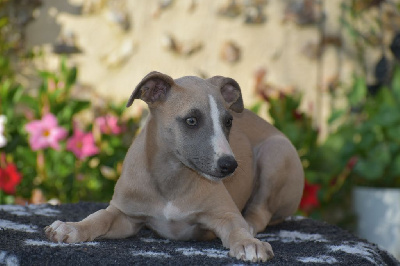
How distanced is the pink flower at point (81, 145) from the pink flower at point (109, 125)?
0.25m

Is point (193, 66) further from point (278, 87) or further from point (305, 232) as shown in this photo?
point (305, 232)

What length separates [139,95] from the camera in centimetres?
224

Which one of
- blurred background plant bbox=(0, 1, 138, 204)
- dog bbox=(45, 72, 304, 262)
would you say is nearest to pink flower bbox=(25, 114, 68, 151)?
blurred background plant bbox=(0, 1, 138, 204)

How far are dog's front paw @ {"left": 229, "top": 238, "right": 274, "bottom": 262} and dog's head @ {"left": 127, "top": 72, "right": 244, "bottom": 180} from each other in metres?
0.25

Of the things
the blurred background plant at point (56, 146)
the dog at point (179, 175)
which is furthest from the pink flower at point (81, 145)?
the dog at point (179, 175)

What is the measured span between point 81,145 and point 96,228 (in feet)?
5.20

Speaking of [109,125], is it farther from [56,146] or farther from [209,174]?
[209,174]

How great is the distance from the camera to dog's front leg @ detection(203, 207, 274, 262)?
1.85 m

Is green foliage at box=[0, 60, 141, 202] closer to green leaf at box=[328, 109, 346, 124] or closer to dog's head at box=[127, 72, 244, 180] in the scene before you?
green leaf at box=[328, 109, 346, 124]

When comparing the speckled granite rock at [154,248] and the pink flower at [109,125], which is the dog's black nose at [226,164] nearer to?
the speckled granite rock at [154,248]

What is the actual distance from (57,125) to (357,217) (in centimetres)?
191

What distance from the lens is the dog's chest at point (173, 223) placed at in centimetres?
220

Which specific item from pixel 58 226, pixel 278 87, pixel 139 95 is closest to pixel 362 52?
pixel 278 87

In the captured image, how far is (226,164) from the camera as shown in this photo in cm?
198
